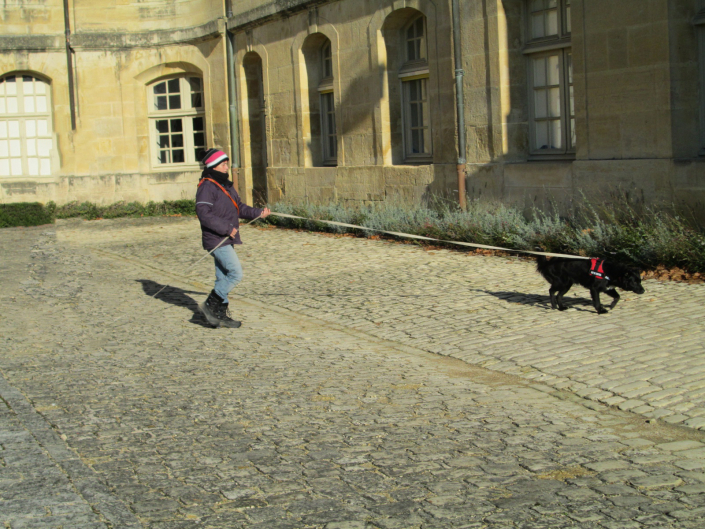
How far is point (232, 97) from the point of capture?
1977 cm

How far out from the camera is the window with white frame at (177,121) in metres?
21.6

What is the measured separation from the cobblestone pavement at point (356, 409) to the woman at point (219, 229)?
9.0 inches

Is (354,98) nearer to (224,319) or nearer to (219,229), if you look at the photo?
(219,229)

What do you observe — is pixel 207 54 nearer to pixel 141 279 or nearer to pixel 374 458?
pixel 141 279

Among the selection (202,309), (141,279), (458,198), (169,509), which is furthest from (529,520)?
(458,198)

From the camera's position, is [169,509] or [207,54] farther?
[207,54]

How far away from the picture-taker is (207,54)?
67.0 ft

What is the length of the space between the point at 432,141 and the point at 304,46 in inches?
180

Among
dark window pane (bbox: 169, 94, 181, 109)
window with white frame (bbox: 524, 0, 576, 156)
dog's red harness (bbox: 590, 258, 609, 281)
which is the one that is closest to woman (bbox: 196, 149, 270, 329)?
dog's red harness (bbox: 590, 258, 609, 281)

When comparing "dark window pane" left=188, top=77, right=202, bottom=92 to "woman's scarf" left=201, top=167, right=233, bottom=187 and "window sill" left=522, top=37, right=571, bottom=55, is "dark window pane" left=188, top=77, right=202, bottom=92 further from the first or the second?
"woman's scarf" left=201, top=167, right=233, bottom=187

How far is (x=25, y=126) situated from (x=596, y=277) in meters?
18.1

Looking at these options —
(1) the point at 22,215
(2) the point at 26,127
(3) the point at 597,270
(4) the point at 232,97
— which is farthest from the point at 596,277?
(2) the point at 26,127

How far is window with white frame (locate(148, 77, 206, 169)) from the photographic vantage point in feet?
70.8

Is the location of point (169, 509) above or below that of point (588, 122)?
below
